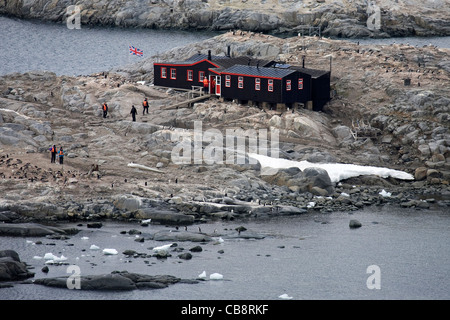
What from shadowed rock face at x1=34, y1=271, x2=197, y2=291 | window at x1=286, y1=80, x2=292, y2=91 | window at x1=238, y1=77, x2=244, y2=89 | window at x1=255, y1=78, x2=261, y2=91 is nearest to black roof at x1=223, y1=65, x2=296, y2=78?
window at x1=255, y1=78, x2=261, y2=91

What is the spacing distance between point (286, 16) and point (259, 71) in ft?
191

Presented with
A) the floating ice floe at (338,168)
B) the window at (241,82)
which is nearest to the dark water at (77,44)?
the window at (241,82)

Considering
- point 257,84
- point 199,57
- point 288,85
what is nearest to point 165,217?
point 257,84

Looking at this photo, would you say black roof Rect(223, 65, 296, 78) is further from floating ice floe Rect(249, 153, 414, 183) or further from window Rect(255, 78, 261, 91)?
floating ice floe Rect(249, 153, 414, 183)

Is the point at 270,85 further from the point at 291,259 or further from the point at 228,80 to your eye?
the point at 291,259

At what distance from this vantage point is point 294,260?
58.3 m

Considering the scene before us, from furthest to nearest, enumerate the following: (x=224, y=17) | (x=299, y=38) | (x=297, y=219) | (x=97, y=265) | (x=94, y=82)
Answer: (x=224, y=17), (x=299, y=38), (x=94, y=82), (x=297, y=219), (x=97, y=265)

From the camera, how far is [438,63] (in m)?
89.4

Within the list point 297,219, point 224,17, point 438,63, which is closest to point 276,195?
point 297,219

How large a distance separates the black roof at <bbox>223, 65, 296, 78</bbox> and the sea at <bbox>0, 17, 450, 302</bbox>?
16790 mm

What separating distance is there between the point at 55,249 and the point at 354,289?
18.3 meters

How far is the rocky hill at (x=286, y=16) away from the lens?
135 metres

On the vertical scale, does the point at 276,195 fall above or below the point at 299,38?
below
